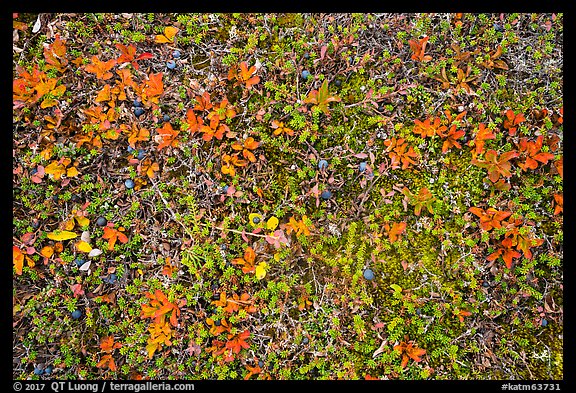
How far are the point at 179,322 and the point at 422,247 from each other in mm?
2426

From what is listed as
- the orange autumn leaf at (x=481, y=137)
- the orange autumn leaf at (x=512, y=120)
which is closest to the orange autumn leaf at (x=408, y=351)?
the orange autumn leaf at (x=481, y=137)

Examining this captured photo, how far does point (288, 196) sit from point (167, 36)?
1.97 meters

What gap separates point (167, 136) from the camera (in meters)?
4.12

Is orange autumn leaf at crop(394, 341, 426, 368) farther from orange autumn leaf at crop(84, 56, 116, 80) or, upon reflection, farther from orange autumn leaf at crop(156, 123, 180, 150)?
orange autumn leaf at crop(84, 56, 116, 80)

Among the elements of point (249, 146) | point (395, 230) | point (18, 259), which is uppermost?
point (249, 146)

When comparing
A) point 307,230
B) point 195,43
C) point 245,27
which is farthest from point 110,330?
point 245,27

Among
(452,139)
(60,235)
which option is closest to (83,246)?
(60,235)

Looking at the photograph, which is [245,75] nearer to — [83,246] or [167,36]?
[167,36]

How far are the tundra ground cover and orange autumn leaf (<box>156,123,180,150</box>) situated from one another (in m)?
0.02

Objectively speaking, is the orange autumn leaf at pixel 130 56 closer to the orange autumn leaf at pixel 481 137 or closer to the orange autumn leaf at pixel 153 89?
the orange autumn leaf at pixel 153 89

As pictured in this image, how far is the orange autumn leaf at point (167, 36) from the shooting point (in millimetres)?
4191

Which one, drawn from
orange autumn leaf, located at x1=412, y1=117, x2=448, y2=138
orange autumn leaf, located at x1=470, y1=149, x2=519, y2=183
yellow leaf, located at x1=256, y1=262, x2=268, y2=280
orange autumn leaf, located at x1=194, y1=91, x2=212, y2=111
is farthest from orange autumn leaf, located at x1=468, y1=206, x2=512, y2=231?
orange autumn leaf, located at x1=194, y1=91, x2=212, y2=111

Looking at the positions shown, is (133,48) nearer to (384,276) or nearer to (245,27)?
(245,27)
